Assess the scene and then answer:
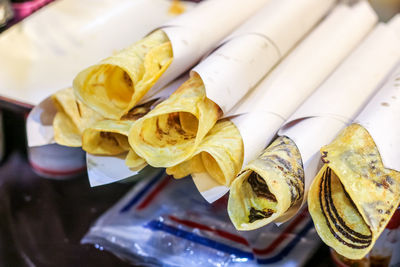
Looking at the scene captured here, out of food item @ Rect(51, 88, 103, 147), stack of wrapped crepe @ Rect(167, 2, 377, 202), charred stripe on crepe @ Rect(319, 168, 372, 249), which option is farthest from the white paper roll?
food item @ Rect(51, 88, 103, 147)

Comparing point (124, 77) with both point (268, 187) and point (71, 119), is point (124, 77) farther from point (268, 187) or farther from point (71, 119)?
point (268, 187)

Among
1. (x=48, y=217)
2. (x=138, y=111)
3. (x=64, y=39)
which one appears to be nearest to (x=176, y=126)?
(x=138, y=111)

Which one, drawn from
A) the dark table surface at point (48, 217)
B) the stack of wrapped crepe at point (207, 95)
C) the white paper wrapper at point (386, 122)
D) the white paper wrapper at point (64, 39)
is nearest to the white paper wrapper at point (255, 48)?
the stack of wrapped crepe at point (207, 95)

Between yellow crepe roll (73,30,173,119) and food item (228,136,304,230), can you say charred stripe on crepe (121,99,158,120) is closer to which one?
yellow crepe roll (73,30,173,119)

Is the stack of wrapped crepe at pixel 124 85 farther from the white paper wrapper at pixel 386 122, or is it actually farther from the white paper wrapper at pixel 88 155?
the white paper wrapper at pixel 386 122

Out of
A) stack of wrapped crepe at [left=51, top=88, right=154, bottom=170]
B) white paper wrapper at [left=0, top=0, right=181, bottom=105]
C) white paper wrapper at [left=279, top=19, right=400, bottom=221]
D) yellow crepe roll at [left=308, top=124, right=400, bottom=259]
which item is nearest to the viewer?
yellow crepe roll at [left=308, top=124, right=400, bottom=259]
